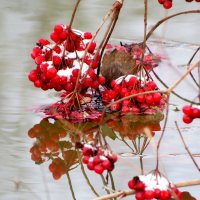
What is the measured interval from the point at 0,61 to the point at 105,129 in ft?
3.64

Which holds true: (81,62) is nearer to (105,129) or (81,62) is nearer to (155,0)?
(105,129)

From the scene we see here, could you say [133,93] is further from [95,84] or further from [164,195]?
[164,195]

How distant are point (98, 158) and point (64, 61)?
104 cm

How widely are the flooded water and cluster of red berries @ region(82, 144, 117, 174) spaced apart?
0.32m

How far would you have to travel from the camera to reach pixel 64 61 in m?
3.79

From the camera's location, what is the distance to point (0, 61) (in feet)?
15.7

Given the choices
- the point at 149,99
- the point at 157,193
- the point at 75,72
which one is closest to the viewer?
the point at 157,193

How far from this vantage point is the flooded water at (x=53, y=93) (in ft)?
10.7

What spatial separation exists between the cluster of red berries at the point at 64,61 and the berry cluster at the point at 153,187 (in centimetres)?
99

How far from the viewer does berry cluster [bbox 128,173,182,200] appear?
2.74m

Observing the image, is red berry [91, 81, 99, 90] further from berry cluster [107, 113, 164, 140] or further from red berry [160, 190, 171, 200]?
red berry [160, 190, 171, 200]

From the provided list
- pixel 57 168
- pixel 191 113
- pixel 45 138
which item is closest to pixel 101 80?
pixel 45 138

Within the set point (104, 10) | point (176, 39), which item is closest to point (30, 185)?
point (176, 39)

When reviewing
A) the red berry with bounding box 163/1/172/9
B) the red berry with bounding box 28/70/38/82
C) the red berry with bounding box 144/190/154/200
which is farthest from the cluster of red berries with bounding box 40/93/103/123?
the red berry with bounding box 144/190/154/200
